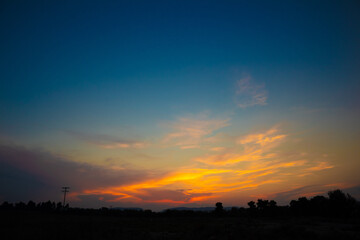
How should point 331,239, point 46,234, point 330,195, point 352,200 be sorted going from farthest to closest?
1. point 330,195
2. point 352,200
3. point 46,234
4. point 331,239

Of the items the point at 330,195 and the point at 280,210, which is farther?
the point at 280,210

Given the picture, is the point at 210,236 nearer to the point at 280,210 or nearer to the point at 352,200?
the point at 352,200

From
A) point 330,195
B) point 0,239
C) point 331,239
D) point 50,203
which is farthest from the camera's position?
point 50,203

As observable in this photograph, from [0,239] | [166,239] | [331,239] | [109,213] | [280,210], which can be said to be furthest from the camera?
[109,213]

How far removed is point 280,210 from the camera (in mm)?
74000

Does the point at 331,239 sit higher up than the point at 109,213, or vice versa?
the point at 331,239

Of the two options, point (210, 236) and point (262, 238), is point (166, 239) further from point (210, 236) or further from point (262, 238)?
point (262, 238)

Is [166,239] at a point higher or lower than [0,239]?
lower

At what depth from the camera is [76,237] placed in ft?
70.0

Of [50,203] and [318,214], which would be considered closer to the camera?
[318,214]

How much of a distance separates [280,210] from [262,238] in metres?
65.5

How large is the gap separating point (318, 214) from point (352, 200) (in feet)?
32.9

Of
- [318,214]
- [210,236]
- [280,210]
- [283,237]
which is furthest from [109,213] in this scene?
[283,237]

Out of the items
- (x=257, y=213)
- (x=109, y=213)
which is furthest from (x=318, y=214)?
(x=109, y=213)
